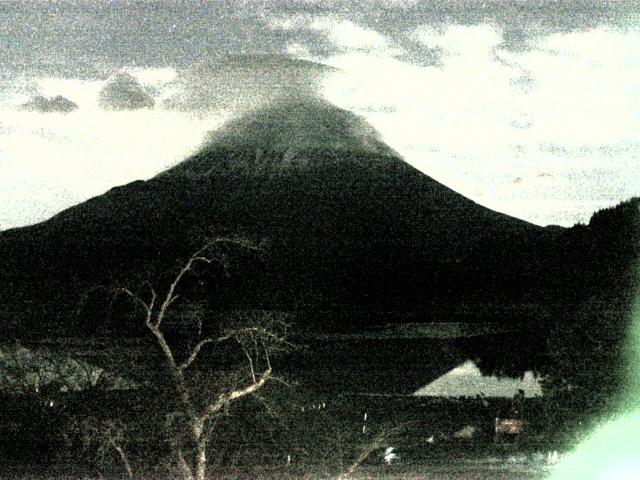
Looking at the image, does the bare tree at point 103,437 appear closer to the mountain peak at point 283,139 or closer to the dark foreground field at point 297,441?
the dark foreground field at point 297,441

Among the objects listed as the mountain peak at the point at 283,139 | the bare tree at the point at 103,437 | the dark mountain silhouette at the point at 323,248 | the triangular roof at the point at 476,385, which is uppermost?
the mountain peak at the point at 283,139

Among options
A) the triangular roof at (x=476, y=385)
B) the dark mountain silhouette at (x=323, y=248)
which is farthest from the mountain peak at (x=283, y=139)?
the triangular roof at (x=476, y=385)

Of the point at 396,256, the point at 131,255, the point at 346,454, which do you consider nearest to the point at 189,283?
the point at 131,255

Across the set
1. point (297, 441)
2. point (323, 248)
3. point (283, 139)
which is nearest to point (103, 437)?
point (297, 441)

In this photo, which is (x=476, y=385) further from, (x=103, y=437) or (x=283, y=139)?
(x=283, y=139)

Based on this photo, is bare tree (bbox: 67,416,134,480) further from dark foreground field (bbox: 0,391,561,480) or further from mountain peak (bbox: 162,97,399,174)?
mountain peak (bbox: 162,97,399,174)

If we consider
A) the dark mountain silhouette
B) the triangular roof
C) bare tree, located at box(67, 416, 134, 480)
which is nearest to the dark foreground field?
bare tree, located at box(67, 416, 134, 480)
